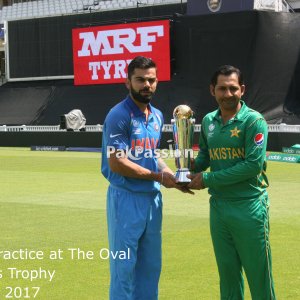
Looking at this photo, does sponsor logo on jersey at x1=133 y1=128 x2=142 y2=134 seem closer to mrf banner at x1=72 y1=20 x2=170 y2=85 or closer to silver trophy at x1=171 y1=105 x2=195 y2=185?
silver trophy at x1=171 y1=105 x2=195 y2=185

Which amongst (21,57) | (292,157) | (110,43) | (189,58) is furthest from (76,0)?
(292,157)

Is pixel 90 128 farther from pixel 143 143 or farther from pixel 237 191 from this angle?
pixel 237 191

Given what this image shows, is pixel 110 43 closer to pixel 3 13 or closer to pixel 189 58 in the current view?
pixel 189 58

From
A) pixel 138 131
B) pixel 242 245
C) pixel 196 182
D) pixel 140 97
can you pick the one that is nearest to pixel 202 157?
pixel 196 182

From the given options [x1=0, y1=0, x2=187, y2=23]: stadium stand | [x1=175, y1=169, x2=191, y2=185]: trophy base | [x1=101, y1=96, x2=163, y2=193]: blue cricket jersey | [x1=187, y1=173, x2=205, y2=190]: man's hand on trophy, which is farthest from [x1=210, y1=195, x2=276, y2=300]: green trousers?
[x1=0, y1=0, x2=187, y2=23]: stadium stand

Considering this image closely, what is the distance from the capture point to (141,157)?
6035 mm

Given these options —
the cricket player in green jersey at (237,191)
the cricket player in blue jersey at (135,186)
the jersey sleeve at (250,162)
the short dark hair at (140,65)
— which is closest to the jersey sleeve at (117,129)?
the cricket player in blue jersey at (135,186)

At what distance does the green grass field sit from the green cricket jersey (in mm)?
1834

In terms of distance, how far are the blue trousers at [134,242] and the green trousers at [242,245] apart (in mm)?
476

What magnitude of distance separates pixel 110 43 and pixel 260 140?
3263 centimetres

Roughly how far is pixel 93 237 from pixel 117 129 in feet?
15.7

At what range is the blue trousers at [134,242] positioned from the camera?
5891 mm

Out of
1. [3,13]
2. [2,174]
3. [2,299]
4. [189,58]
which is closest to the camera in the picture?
[2,299]

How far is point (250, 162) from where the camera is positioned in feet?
18.7
